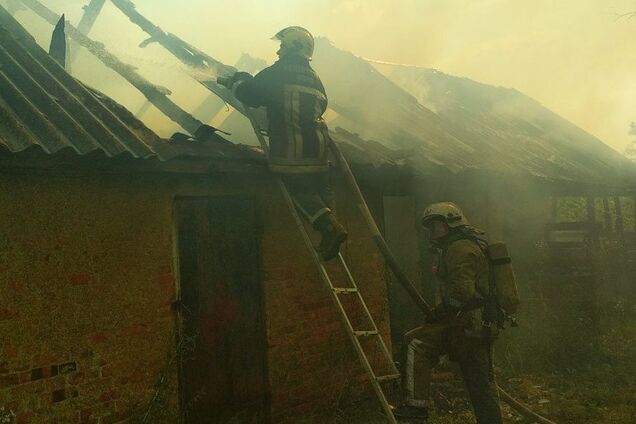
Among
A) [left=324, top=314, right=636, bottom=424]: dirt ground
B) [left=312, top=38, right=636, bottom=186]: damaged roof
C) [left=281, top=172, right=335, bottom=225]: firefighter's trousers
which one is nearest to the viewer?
[left=281, top=172, right=335, bottom=225]: firefighter's trousers

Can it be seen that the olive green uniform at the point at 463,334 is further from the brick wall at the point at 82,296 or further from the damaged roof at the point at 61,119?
the brick wall at the point at 82,296

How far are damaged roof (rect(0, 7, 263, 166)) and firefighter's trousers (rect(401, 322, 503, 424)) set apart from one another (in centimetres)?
214

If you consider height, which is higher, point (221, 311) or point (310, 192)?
point (310, 192)

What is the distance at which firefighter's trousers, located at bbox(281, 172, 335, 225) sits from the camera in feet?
13.7

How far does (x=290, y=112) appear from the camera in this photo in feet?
13.4

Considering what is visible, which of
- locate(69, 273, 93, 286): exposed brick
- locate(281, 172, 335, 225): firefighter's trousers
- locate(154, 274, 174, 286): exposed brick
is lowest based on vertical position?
locate(154, 274, 174, 286): exposed brick

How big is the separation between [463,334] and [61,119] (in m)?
3.59

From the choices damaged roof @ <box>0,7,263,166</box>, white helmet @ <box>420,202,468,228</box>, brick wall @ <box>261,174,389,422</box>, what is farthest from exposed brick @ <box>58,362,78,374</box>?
white helmet @ <box>420,202,468,228</box>

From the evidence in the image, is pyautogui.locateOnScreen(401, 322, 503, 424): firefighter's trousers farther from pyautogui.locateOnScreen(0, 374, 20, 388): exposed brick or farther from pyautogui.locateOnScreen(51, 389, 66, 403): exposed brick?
pyautogui.locateOnScreen(0, 374, 20, 388): exposed brick

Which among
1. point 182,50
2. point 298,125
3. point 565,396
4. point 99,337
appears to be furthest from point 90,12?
point 565,396

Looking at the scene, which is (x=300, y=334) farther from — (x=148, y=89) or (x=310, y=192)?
(x=148, y=89)

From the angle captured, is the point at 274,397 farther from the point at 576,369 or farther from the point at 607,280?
the point at 607,280

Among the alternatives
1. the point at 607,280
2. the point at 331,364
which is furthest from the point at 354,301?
the point at 607,280

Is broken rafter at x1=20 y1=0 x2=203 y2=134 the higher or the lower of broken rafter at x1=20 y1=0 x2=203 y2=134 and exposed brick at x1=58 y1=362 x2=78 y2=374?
the higher
